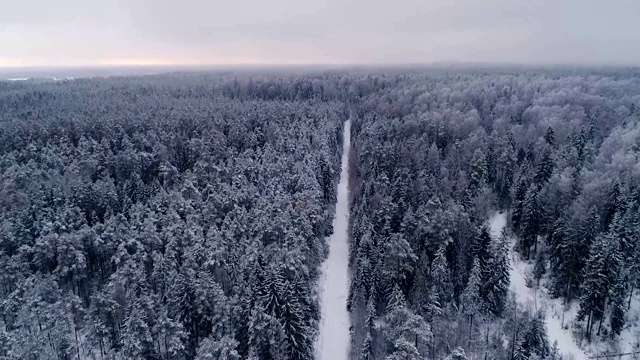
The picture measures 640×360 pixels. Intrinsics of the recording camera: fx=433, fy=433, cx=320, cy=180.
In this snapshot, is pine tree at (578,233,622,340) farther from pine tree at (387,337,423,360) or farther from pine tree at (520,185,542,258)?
pine tree at (387,337,423,360)

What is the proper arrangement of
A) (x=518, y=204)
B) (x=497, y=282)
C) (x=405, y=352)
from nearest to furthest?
(x=405, y=352), (x=497, y=282), (x=518, y=204)

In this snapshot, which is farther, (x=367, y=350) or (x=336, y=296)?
(x=336, y=296)

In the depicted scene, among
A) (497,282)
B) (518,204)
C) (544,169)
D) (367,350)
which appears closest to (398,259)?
(497,282)

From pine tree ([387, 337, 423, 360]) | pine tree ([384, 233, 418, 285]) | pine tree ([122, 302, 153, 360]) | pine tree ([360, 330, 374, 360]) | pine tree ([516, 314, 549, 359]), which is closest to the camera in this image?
pine tree ([122, 302, 153, 360])

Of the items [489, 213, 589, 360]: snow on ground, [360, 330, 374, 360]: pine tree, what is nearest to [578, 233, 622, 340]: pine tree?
[489, 213, 589, 360]: snow on ground

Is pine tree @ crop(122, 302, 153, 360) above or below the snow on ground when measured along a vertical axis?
above

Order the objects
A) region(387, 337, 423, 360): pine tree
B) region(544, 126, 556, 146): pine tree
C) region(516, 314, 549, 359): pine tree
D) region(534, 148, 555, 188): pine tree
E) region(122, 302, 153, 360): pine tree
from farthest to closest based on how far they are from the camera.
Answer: region(544, 126, 556, 146): pine tree
region(534, 148, 555, 188): pine tree
region(516, 314, 549, 359): pine tree
region(387, 337, 423, 360): pine tree
region(122, 302, 153, 360): pine tree

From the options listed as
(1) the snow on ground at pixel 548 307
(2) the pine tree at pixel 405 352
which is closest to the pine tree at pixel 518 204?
(1) the snow on ground at pixel 548 307

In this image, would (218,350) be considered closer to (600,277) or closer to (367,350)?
(367,350)

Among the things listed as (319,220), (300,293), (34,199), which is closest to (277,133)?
(319,220)
